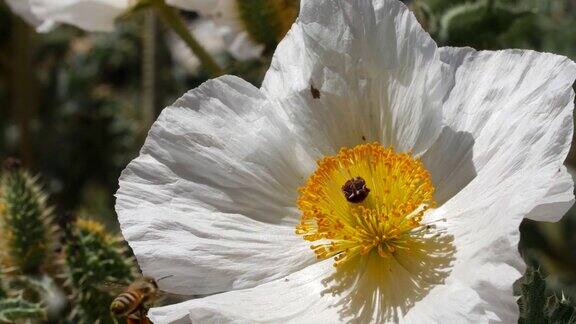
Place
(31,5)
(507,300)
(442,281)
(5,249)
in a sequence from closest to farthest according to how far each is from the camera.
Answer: (507,300), (442,281), (5,249), (31,5)

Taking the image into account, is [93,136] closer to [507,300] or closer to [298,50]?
[298,50]

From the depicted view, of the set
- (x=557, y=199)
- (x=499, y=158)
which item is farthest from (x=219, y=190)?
(x=557, y=199)

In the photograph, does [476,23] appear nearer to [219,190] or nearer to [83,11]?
[219,190]

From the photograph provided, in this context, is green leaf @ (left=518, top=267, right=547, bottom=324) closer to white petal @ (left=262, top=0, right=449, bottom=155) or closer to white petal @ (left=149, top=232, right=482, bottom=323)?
white petal @ (left=149, top=232, right=482, bottom=323)

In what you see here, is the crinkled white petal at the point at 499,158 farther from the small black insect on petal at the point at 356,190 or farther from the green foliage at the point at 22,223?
the green foliage at the point at 22,223

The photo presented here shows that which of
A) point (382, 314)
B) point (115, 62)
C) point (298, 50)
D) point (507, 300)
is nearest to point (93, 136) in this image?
point (115, 62)

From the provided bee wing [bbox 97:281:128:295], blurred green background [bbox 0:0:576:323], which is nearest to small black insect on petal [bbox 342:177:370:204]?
bee wing [bbox 97:281:128:295]

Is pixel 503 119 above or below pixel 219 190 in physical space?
below
